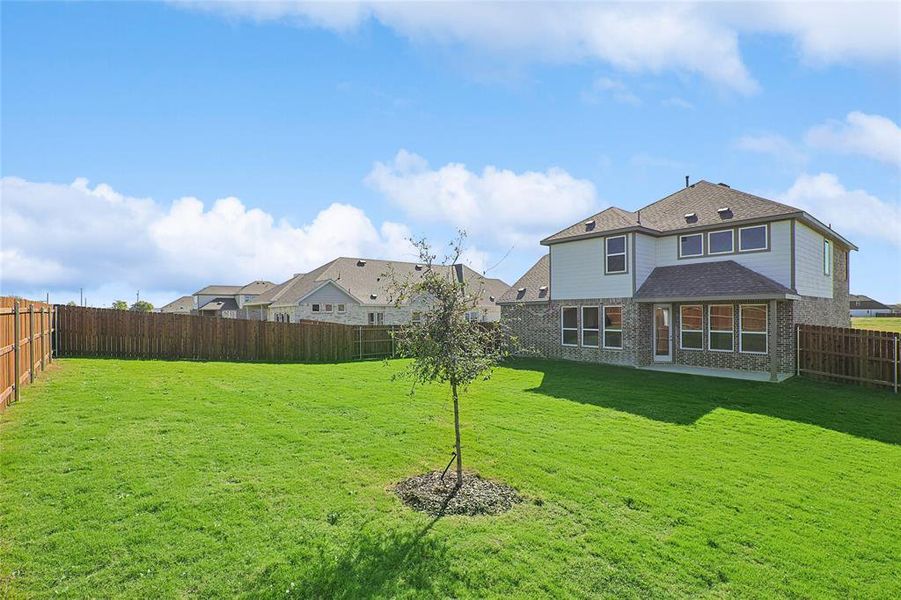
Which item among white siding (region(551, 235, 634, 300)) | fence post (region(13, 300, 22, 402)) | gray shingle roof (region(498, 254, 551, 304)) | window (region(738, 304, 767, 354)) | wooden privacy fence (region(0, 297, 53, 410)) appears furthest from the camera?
gray shingle roof (region(498, 254, 551, 304))

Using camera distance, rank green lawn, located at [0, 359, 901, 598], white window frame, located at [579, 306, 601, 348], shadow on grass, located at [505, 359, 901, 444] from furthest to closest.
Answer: white window frame, located at [579, 306, 601, 348] < shadow on grass, located at [505, 359, 901, 444] < green lawn, located at [0, 359, 901, 598]

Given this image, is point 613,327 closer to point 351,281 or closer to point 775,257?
point 775,257

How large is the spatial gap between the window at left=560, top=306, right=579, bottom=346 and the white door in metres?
3.14

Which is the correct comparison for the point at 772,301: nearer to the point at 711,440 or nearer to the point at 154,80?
the point at 711,440

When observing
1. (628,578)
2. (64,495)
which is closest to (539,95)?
(628,578)

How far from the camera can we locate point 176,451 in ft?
23.1

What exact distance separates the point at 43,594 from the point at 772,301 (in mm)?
17936

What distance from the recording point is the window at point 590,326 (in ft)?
65.2

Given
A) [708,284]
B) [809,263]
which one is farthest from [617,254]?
[809,263]

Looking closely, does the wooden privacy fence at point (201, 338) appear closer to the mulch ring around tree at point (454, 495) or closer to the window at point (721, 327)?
the mulch ring around tree at point (454, 495)

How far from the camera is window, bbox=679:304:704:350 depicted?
18.2 meters

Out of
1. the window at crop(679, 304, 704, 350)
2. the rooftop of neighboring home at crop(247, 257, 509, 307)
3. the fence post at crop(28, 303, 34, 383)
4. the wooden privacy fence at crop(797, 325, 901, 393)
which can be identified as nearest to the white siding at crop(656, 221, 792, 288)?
the wooden privacy fence at crop(797, 325, 901, 393)

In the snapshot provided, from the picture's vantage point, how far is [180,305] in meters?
74.0

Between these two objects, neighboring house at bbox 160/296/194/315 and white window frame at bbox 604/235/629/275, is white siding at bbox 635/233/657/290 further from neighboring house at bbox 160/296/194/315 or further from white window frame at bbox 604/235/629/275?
neighboring house at bbox 160/296/194/315
